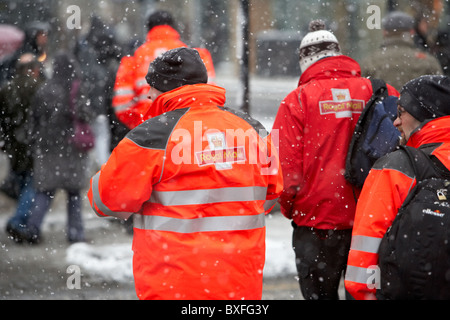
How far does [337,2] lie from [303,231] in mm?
17335

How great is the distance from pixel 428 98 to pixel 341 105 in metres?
1.08

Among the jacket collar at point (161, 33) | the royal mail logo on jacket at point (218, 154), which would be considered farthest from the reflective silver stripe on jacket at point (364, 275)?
the jacket collar at point (161, 33)

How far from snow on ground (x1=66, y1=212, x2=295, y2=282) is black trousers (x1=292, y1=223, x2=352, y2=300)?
2203mm

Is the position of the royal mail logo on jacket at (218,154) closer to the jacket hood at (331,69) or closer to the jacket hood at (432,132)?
the jacket hood at (432,132)

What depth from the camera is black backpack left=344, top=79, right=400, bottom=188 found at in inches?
167

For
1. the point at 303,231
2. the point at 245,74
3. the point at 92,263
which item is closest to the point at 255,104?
the point at 245,74

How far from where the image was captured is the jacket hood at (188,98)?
3.36m

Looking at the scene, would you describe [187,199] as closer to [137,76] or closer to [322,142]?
[322,142]

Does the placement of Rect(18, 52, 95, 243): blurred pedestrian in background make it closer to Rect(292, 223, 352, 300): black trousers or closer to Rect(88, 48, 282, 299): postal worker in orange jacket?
Rect(292, 223, 352, 300): black trousers

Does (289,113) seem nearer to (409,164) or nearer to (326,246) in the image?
(326,246)

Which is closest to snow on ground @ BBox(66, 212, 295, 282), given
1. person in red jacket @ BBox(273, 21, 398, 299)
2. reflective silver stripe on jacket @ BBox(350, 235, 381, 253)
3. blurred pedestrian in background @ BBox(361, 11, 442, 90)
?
blurred pedestrian in background @ BBox(361, 11, 442, 90)

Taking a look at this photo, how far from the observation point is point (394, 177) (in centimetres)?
315

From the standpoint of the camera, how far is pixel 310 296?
15.0 feet

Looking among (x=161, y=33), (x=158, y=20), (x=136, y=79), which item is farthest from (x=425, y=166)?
(x=158, y=20)
